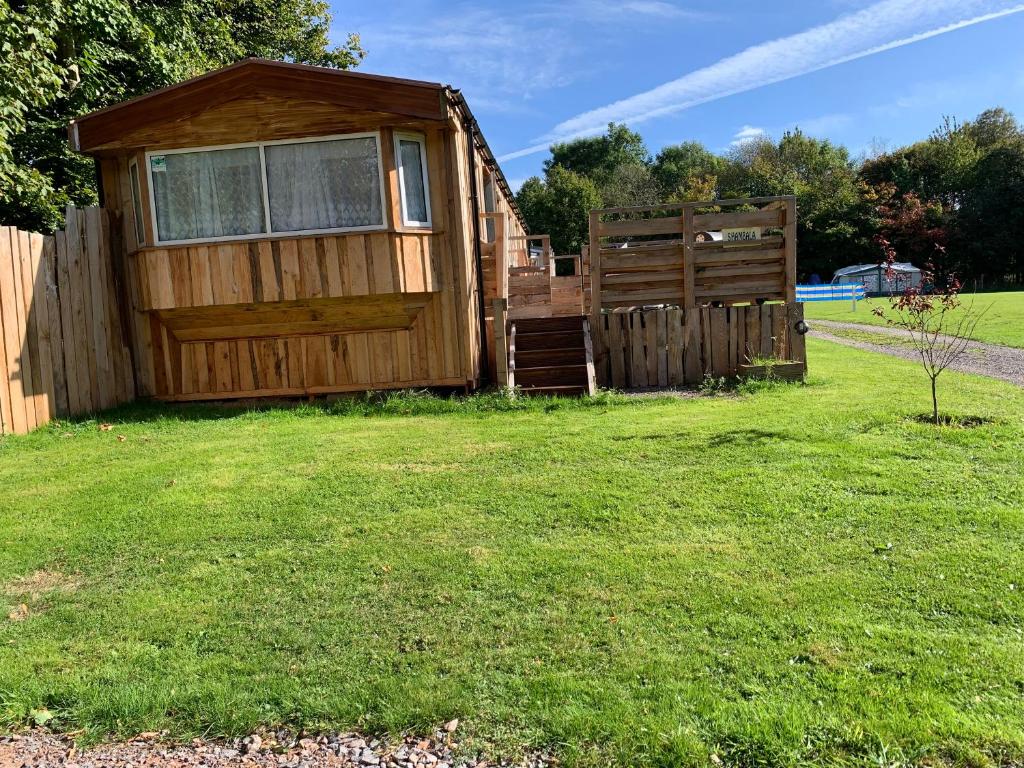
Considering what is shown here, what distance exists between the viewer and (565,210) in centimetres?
4812

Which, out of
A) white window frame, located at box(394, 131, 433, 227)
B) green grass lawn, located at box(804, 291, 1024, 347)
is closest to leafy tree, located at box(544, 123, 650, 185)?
green grass lawn, located at box(804, 291, 1024, 347)

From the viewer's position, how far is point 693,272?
10508 mm

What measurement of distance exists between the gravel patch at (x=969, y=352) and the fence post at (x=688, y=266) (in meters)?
3.95

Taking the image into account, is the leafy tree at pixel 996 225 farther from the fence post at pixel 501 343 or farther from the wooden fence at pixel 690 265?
the fence post at pixel 501 343

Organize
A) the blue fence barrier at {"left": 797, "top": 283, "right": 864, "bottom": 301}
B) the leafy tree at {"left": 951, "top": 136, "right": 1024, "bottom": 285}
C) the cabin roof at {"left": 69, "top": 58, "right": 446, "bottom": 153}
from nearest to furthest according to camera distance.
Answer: the cabin roof at {"left": 69, "top": 58, "right": 446, "bottom": 153} → the blue fence barrier at {"left": 797, "top": 283, "right": 864, "bottom": 301} → the leafy tree at {"left": 951, "top": 136, "right": 1024, "bottom": 285}

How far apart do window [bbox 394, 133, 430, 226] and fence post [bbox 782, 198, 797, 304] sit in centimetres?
496

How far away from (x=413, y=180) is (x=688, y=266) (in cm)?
402

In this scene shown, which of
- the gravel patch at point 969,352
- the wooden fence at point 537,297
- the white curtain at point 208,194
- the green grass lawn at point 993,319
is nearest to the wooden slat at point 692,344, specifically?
the green grass lawn at point 993,319

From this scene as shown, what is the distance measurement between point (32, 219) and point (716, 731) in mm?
16194

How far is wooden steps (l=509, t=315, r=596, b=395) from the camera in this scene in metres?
9.67

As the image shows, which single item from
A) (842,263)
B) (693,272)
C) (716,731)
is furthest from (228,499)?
(842,263)

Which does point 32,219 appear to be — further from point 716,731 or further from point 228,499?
point 716,731

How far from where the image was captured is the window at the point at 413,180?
30.8ft

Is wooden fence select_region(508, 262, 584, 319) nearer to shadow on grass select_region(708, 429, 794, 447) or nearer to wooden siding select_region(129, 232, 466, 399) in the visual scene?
wooden siding select_region(129, 232, 466, 399)
